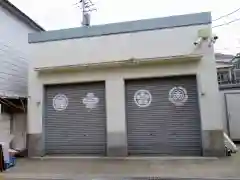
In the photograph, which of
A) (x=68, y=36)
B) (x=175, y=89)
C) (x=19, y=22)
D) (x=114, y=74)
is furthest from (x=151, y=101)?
(x=19, y=22)

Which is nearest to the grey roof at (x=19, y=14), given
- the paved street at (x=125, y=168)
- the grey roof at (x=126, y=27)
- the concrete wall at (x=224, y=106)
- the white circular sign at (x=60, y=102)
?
the grey roof at (x=126, y=27)

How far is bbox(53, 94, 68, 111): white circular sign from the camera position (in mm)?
12367

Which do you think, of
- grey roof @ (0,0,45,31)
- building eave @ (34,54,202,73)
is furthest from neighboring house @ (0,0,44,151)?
building eave @ (34,54,202,73)

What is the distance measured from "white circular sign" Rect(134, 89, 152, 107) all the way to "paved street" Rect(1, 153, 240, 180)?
2142mm

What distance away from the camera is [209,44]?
1109cm

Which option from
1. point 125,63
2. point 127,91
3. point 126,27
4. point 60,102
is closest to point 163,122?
point 127,91

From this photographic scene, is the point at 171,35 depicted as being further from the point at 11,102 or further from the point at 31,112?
the point at 11,102

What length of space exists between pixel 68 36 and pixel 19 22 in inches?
156

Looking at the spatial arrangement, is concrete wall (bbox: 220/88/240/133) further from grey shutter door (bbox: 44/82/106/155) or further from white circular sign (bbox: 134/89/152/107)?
grey shutter door (bbox: 44/82/106/155)

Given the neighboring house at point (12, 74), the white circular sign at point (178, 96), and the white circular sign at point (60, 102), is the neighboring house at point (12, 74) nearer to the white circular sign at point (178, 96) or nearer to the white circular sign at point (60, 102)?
the white circular sign at point (60, 102)

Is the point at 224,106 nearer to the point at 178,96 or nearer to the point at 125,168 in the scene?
the point at 178,96

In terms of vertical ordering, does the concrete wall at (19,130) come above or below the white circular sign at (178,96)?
below

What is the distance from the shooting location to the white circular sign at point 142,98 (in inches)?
458

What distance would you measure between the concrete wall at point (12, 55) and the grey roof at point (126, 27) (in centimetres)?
160
